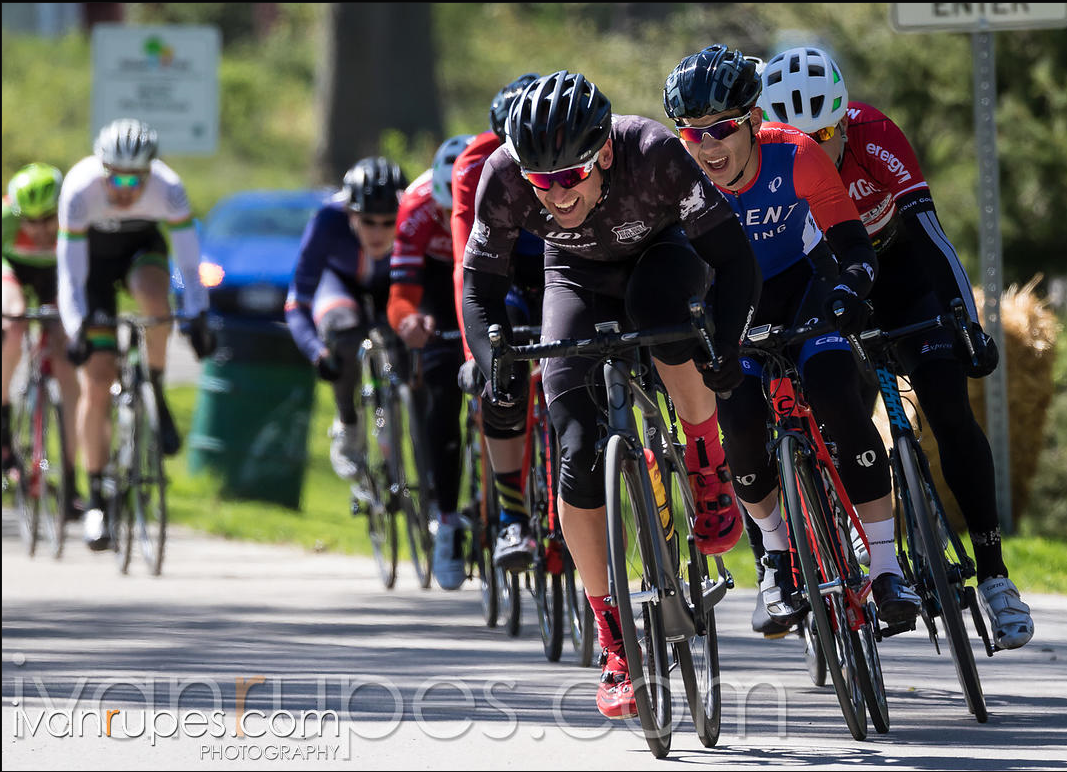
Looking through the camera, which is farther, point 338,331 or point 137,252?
point 137,252

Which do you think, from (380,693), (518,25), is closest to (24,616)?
(380,693)

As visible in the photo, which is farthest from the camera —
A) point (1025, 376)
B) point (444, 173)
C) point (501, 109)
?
point (1025, 376)

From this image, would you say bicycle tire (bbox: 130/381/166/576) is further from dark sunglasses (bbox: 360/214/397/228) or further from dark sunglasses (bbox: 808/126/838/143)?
dark sunglasses (bbox: 808/126/838/143)

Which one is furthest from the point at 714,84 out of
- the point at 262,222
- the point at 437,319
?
the point at 262,222

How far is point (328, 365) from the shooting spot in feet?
33.2

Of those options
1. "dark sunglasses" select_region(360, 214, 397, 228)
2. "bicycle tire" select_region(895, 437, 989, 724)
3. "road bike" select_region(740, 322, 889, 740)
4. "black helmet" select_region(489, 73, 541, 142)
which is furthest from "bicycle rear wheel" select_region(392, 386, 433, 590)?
"bicycle tire" select_region(895, 437, 989, 724)

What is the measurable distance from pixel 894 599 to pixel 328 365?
16.1ft

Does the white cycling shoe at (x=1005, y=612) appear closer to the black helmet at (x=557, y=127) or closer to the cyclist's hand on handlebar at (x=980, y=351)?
the cyclist's hand on handlebar at (x=980, y=351)

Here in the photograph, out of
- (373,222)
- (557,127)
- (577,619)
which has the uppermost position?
(373,222)

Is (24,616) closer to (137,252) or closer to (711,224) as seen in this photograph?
(137,252)

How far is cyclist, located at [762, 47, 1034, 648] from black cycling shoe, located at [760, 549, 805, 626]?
0.64 metres

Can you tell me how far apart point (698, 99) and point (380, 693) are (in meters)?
2.43

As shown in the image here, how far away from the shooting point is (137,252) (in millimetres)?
11008

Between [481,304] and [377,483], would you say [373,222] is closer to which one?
[377,483]
